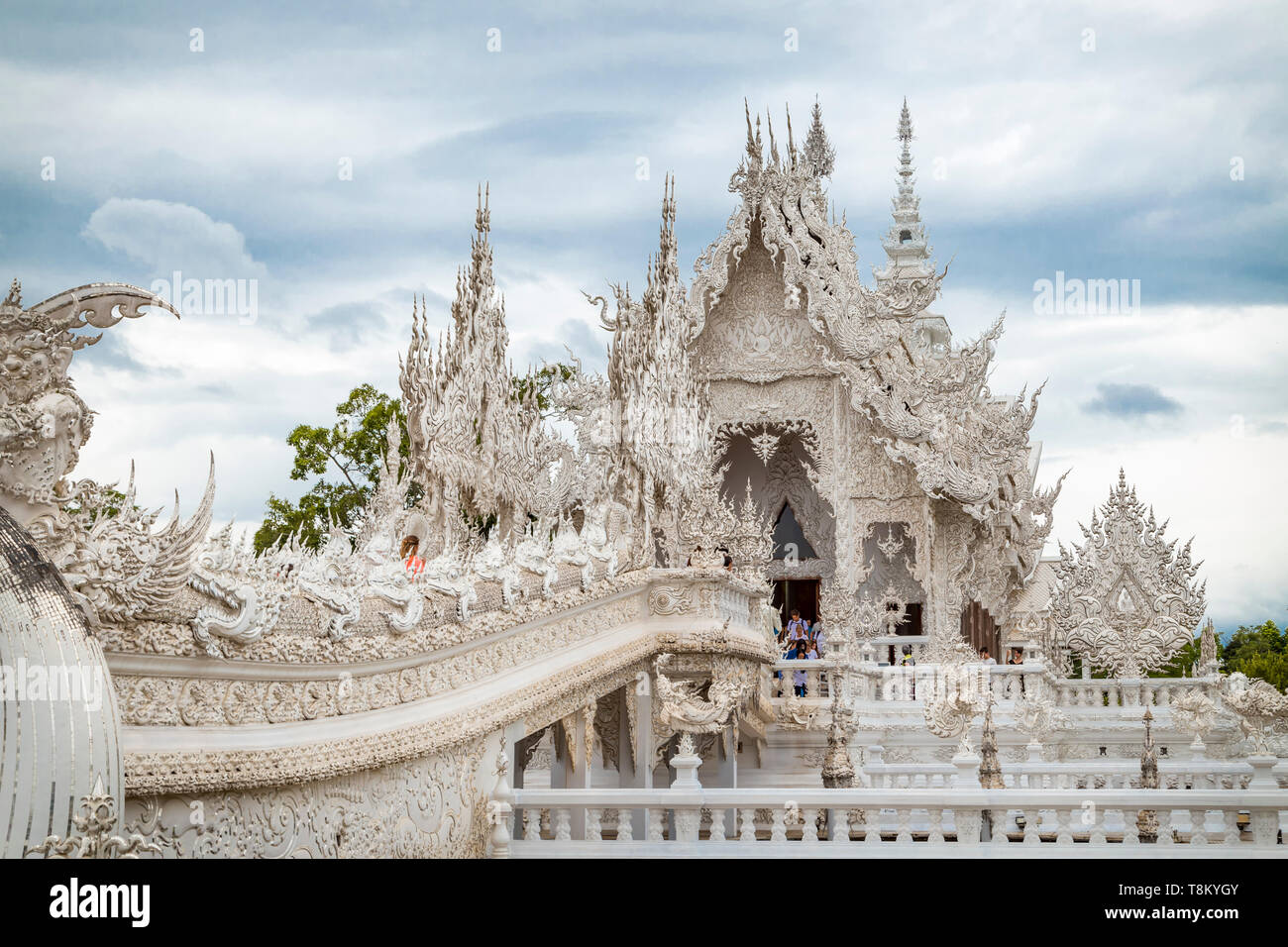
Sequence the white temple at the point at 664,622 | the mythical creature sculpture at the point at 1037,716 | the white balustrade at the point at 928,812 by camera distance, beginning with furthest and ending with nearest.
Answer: the mythical creature sculpture at the point at 1037,716, the white balustrade at the point at 928,812, the white temple at the point at 664,622

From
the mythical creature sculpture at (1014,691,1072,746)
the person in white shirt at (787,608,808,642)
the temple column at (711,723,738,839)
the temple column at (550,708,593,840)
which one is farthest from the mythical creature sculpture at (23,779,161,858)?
the person in white shirt at (787,608,808,642)

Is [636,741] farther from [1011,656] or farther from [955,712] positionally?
[1011,656]

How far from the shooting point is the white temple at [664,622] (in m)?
4.80

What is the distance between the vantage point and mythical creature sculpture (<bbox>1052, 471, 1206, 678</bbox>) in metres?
15.8

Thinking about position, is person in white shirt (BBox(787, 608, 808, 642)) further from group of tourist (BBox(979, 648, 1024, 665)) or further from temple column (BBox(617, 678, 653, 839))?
temple column (BBox(617, 678, 653, 839))

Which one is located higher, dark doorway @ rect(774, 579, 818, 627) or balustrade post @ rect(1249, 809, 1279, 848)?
dark doorway @ rect(774, 579, 818, 627)

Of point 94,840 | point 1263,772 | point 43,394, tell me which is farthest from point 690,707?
point 94,840

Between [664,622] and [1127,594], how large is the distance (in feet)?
27.6

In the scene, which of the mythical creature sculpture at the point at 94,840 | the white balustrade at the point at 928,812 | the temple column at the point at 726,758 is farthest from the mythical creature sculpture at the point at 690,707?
the mythical creature sculpture at the point at 94,840

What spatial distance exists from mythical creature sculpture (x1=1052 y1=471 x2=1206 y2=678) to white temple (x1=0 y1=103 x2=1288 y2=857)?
0.12 ft

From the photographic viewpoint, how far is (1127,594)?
16.2 meters

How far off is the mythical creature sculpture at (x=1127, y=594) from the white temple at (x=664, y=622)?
0.04 meters

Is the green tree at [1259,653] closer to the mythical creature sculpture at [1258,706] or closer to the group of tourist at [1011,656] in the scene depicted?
the group of tourist at [1011,656]
